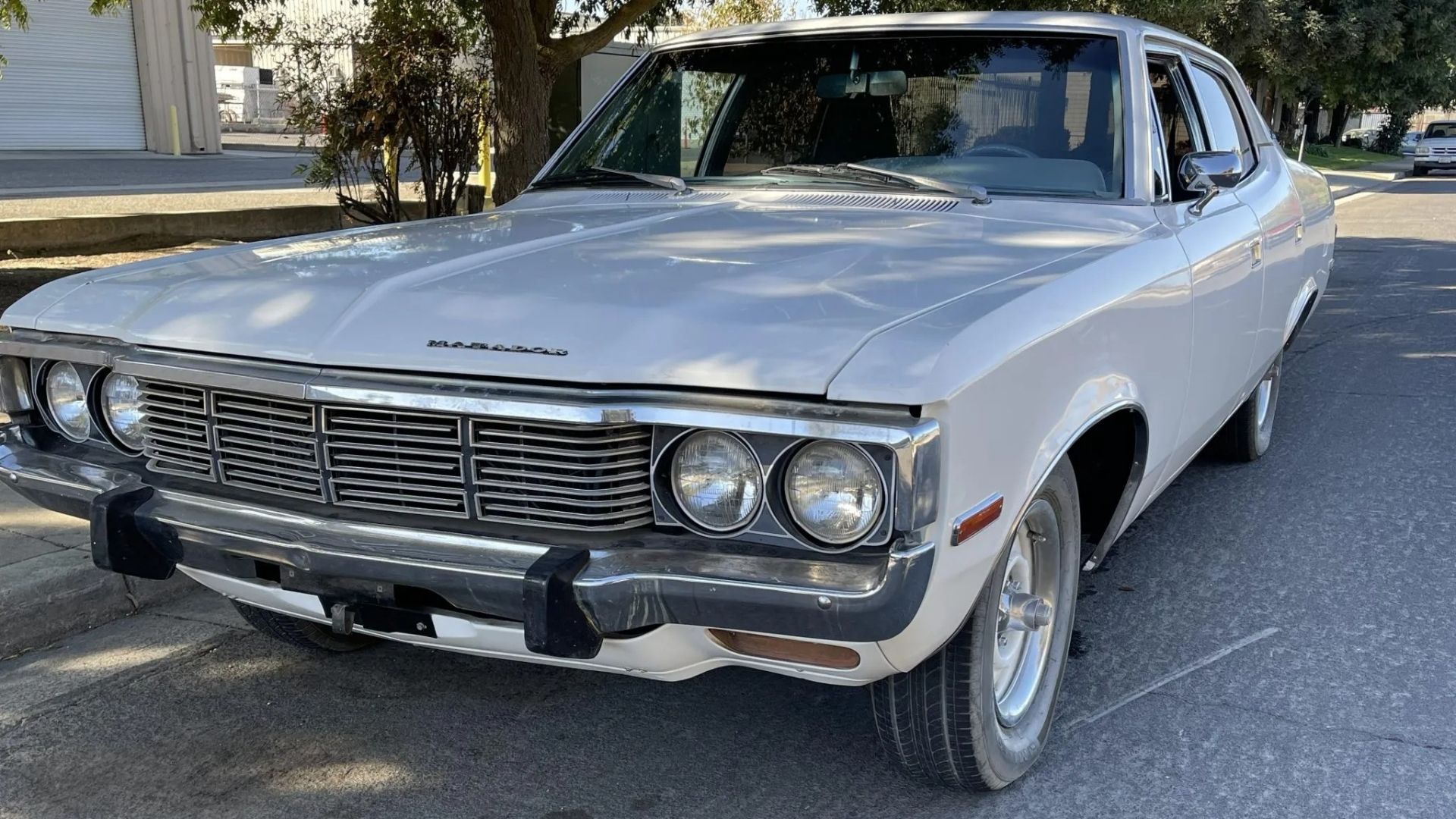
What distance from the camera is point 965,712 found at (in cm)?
253

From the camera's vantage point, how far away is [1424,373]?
7.41 metres

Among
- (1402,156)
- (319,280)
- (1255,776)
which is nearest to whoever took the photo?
(319,280)

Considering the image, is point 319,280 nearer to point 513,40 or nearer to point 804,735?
point 804,735

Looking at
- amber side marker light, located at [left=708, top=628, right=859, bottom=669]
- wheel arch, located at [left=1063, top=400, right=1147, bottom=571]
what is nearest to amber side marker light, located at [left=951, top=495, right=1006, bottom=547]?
amber side marker light, located at [left=708, top=628, right=859, bottom=669]

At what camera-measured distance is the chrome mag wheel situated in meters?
2.78

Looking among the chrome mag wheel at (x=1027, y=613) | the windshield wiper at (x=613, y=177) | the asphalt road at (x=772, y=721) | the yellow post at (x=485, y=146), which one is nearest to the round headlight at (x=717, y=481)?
the chrome mag wheel at (x=1027, y=613)

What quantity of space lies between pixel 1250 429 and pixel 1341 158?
41.5 meters

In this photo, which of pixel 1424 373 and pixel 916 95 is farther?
pixel 1424 373

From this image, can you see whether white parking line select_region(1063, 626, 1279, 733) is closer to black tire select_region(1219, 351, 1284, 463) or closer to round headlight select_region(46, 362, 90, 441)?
black tire select_region(1219, 351, 1284, 463)

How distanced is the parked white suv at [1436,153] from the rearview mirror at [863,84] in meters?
38.4

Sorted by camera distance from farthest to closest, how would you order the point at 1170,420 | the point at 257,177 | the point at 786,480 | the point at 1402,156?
the point at 1402,156 → the point at 257,177 → the point at 1170,420 → the point at 786,480

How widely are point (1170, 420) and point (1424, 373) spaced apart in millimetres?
5084

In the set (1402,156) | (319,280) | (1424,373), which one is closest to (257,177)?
(1424,373)

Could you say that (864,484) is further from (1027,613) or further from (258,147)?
(258,147)
